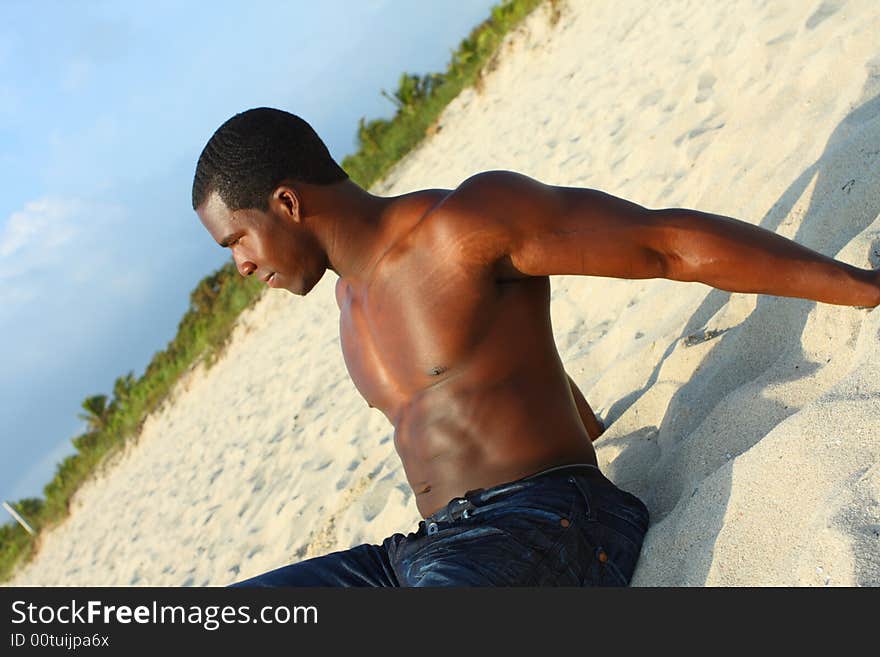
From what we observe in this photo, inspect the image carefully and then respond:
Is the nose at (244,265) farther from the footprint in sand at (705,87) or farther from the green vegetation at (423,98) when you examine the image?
the green vegetation at (423,98)

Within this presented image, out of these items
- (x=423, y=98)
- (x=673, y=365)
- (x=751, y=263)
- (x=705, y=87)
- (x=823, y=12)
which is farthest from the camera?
(x=423, y=98)

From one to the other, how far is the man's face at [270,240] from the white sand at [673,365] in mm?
1045

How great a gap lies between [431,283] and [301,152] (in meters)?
0.50

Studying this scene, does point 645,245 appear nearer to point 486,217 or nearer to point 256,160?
point 486,217

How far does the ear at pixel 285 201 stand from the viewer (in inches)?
90.3

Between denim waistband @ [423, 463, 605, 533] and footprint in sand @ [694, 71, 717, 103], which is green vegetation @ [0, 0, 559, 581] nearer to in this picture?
footprint in sand @ [694, 71, 717, 103]

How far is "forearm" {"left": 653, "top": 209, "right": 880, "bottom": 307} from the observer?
1991mm

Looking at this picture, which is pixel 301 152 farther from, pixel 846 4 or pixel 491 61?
pixel 491 61

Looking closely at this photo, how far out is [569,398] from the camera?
2.33 meters

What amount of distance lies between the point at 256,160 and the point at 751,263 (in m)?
1.17

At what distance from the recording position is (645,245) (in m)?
2.03

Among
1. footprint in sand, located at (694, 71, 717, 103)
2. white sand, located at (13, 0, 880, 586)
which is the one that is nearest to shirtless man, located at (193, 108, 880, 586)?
white sand, located at (13, 0, 880, 586)

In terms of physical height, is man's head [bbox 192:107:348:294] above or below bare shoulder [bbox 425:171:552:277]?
above

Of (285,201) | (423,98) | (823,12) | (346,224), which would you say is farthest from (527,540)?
(423,98)
